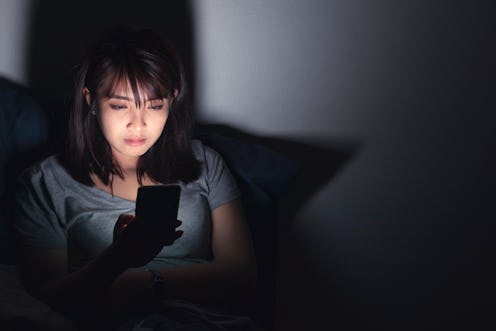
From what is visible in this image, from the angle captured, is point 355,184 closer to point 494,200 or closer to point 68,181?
point 494,200

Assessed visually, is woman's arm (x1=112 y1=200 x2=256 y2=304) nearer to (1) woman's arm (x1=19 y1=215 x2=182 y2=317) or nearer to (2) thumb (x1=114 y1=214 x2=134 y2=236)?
(1) woman's arm (x1=19 y1=215 x2=182 y2=317)

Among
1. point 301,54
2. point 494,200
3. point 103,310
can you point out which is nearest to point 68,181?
point 103,310

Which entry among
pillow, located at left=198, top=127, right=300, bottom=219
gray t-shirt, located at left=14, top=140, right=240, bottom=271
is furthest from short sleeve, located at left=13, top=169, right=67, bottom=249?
pillow, located at left=198, top=127, right=300, bottom=219

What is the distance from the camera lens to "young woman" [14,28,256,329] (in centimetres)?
121

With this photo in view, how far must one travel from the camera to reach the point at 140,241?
113 cm

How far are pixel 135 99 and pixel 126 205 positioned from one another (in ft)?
0.80

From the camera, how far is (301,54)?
1.64 meters

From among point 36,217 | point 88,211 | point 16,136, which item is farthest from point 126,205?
point 16,136

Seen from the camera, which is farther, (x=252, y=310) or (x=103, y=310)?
(x=252, y=310)

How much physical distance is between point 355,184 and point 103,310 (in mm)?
803

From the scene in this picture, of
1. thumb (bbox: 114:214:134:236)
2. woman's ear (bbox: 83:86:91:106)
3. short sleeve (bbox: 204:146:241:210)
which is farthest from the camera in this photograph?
short sleeve (bbox: 204:146:241:210)

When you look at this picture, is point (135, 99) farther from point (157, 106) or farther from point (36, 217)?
point (36, 217)

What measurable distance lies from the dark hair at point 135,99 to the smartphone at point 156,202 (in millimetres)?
238

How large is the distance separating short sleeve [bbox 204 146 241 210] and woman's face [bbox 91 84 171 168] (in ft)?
0.56
